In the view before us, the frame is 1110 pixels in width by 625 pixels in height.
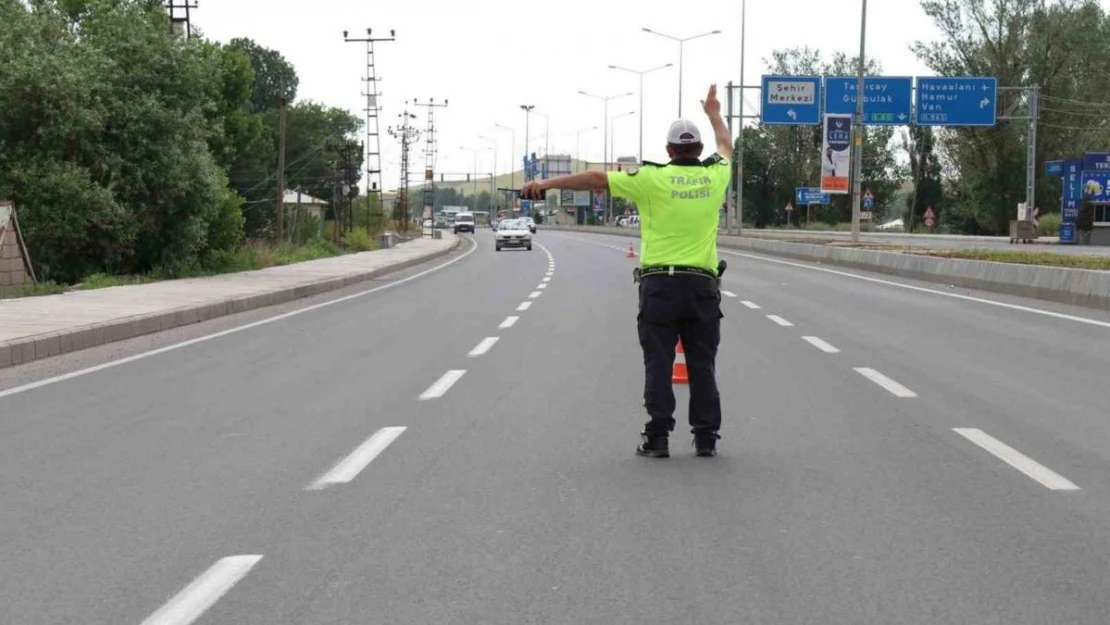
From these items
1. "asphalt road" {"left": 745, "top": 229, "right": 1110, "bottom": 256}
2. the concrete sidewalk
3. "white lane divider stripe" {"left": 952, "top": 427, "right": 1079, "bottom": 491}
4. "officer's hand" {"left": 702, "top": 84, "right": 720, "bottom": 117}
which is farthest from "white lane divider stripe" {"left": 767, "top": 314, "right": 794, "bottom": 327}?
"asphalt road" {"left": 745, "top": 229, "right": 1110, "bottom": 256}

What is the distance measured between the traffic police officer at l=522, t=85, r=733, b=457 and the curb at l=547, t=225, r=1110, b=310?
14.7 m

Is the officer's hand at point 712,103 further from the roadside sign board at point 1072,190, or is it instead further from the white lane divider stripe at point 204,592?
the roadside sign board at point 1072,190

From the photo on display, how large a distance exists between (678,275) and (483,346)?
6.83 metres

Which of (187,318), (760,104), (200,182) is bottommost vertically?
(187,318)

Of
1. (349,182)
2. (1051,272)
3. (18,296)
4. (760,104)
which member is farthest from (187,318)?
(760,104)

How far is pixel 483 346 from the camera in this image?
14.0 m

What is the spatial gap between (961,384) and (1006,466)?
3.68m

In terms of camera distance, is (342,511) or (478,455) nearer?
(342,511)

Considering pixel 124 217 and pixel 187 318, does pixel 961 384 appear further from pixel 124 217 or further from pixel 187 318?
pixel 124 217

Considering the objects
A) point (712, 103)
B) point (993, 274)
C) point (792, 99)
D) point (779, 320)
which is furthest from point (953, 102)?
point (712, 103)

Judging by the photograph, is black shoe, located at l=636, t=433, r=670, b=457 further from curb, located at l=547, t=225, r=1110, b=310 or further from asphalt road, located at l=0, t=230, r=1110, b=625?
curb, located at l=547, t=225, r=1110, b=310

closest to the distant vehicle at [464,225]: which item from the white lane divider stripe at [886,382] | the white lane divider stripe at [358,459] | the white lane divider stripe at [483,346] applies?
the white lane divider stripe at [483,346]

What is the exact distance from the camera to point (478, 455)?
24.6 feet

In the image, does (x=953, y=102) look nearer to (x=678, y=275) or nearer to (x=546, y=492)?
(x=678, y=275)
